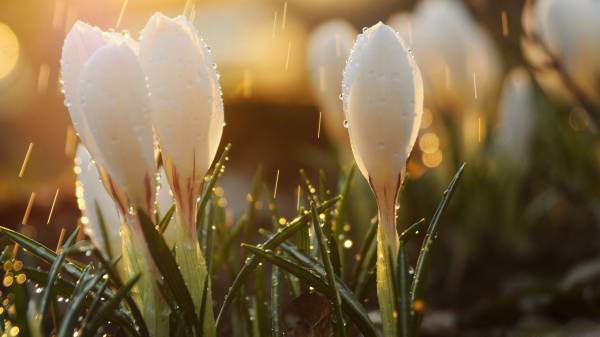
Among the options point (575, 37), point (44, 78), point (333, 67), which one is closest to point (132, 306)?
point (333, 67)

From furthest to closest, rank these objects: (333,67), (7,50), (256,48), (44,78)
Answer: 1. (256,48)
2. (7,50)
3. (44,78)
4. (333,67)

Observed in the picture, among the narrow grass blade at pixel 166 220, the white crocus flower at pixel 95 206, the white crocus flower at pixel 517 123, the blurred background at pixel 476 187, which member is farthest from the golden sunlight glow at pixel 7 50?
the narrow grass blade at pixel 166 220

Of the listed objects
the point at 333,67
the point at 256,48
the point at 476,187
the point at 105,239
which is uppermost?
the point at 256,48

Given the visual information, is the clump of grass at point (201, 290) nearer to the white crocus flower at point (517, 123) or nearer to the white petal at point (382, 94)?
the white petal at point (382, 94)

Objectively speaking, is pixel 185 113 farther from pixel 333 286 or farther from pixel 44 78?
pixel 44 78

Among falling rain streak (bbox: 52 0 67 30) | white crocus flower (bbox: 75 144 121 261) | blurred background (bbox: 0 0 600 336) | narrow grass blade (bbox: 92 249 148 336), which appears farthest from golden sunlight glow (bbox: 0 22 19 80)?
narrow grass blade (bbox: 92 249 148 336)

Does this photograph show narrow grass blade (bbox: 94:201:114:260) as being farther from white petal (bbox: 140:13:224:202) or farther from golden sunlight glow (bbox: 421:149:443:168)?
golden sunlight glow (bbox: 421:149:443:168)

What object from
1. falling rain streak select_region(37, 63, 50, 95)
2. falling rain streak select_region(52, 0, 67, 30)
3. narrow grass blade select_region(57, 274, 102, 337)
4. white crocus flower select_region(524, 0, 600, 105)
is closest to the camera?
narrow grass blade select_region(57, 274, 102, 337)
